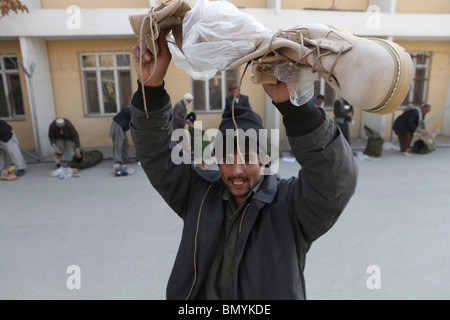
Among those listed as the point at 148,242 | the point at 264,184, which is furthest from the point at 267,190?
the point at 148,242

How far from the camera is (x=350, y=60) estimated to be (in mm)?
1004

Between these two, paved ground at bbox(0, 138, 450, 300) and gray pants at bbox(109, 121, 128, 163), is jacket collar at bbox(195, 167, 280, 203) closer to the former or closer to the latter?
paved ground at bbox(0, 138, 450, 300)

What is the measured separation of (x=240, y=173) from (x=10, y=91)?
405 inches

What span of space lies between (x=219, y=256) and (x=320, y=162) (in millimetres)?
654

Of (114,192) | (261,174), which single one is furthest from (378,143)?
(261,174)

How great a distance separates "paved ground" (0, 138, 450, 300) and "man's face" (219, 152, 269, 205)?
1942 millimetres

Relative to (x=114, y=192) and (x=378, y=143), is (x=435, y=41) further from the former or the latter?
(x=114, y=192)

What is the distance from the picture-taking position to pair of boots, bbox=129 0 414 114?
0.96 meters

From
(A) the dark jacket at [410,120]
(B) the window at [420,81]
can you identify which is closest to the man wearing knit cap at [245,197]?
(A) the dark jacket at [410,120]

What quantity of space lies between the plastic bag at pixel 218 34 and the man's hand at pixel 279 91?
156mm

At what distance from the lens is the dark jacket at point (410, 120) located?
8.61m

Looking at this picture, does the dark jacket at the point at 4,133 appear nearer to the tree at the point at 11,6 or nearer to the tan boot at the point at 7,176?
the tan boot at the point at 7,176

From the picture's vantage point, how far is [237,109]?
1.67 meters

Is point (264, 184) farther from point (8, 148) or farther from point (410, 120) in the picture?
point (410, 120)
